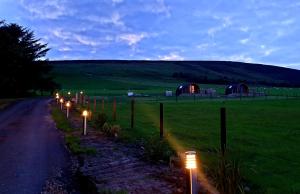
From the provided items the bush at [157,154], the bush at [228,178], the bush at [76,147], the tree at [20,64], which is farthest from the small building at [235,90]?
the bush at [228,178]

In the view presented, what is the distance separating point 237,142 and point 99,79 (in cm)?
17307

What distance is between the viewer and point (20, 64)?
230ft

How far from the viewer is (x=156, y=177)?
444 inches

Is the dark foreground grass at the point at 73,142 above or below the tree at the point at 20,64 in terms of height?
below

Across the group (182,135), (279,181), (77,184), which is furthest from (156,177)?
(182,135)

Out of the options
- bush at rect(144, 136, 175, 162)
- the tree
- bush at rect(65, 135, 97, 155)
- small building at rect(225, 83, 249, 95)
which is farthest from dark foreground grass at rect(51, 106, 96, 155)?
small building at rect(225, 83, 249, 95)

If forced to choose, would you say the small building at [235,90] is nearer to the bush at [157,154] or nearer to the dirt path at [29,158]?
the dirt path at [29,158]

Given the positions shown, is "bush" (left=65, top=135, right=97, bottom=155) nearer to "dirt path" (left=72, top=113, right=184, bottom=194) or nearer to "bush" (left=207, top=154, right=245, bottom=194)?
"dirt path" (left=72, top=113, right=184, bottom=194)

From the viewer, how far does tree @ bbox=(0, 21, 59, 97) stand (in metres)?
66.1

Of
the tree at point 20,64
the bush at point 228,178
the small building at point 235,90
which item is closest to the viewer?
the bush at point 228,178

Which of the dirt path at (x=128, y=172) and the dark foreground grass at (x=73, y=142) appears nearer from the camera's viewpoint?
the dirt path at (x=128, y=172)

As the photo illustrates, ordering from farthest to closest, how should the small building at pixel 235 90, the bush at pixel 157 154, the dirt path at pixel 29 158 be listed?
the small building at pixel 235 90 → the bush at pixel 157 154 → the dirt path at pixel 29 158

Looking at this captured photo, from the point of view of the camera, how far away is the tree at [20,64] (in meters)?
66.1

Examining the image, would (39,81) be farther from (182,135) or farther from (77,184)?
(77,184)
